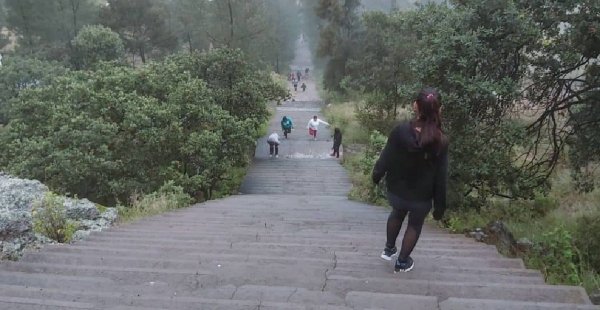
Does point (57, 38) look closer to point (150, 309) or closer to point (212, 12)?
point (212, 12)

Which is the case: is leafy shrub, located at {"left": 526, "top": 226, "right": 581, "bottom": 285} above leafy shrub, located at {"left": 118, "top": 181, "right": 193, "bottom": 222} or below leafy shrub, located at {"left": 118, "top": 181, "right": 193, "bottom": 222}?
above

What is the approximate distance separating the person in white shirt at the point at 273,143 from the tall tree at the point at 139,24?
20572 mm

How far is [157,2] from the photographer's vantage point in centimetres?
4509

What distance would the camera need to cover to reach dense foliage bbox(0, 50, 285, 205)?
13734 millimetres

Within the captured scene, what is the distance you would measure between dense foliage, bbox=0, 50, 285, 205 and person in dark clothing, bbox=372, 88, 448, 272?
10.3m

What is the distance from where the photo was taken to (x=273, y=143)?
22.9 m

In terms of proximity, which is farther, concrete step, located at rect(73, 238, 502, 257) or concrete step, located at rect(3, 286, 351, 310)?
concrete step, located at rect(73, 238, 502, 257)

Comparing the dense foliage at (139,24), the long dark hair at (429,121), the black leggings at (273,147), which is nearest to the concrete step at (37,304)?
the long dark hair at (429,121)

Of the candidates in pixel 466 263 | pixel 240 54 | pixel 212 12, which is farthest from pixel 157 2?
pixel 466 263

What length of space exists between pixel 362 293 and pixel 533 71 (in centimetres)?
598

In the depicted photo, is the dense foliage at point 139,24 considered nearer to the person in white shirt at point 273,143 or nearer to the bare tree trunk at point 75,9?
the bare tree trunk at point 75,9

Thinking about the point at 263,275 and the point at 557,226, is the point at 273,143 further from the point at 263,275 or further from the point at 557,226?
the point at 263,275

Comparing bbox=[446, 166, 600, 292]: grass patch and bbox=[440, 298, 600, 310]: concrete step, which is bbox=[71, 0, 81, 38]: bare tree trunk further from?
bbox=[440, 298, 600, 310]: concrete step

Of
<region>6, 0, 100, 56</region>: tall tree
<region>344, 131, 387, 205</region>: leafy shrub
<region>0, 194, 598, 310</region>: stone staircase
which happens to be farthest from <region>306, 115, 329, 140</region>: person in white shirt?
<region>6, 0, 100, 56</region>: tall tree
